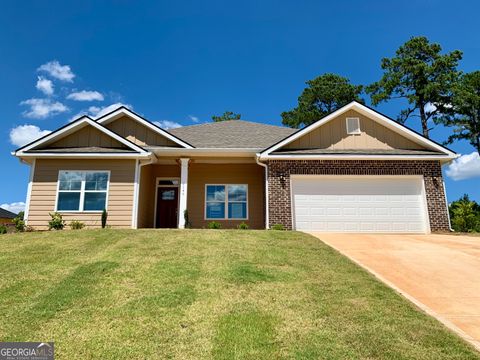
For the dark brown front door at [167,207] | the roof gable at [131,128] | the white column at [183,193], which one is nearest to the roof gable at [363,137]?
the white column at [183,193]

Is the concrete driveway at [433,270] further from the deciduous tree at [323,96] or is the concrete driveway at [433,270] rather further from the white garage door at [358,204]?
the deciduous tree at [323,96]

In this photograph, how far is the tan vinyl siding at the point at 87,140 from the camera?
1412cm

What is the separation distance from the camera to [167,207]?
15.7 metres

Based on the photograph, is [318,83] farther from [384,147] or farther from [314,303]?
[314,303]

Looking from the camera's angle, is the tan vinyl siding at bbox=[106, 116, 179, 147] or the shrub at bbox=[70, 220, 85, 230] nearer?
the shrub at bbox=[70, 220, 85, 230]

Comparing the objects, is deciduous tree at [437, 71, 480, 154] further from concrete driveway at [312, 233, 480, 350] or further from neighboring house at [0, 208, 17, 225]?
neighboring house at [0, 208, 17, 225]

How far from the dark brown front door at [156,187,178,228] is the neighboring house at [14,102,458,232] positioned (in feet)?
2.65

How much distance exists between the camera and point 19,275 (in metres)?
6.33

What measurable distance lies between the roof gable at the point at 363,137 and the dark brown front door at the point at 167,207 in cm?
580

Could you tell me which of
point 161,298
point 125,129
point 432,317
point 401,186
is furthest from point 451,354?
point 125,129

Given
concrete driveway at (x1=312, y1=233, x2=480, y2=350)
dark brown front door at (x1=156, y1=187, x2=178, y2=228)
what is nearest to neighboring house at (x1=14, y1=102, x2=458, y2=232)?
dark brown front door at (x1=156, y1=187, x2=178, y2=228)

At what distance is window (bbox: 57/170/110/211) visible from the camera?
13.3 m

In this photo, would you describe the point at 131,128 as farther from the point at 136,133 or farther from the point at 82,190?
the point at 82,190

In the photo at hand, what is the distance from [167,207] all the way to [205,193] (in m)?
2.03
